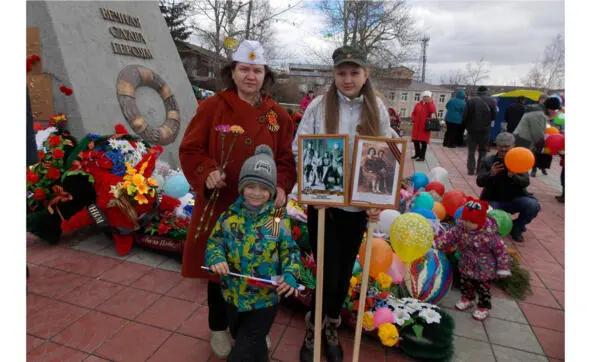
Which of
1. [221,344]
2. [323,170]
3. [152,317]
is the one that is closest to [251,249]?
[323,170]

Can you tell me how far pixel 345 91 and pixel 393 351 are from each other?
1.80m

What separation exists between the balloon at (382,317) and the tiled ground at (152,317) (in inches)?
7.6

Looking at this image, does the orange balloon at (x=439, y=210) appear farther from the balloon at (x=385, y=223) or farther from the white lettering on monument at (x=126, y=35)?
the white lettering on monument at (x=126, y=35)

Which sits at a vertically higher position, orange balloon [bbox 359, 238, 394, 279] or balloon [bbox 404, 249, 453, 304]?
orange balloon [bbox 359, 238, 394, 279]

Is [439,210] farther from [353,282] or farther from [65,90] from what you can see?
[65,90]

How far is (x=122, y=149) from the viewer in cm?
379

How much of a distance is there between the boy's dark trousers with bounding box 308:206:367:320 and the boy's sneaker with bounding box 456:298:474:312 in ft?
4.26

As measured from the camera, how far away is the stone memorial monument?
4566 mm

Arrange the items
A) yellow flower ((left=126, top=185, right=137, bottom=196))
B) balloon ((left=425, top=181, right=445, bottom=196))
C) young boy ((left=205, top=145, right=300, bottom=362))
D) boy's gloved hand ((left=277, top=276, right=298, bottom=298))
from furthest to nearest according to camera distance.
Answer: balloon ((left=425, top=181, right=445, bottom=196))
yellow flower ((left=126, top=185, right=137, bottom=196))
young boy ((left=205, top=145, right=300, bottom=362))
boy's gloved hand ((left=277, top=276, right=298, bottom=298))

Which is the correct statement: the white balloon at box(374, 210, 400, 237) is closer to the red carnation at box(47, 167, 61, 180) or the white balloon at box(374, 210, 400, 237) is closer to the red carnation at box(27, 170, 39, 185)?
the red carnation at box(47, 167, 61, 180)

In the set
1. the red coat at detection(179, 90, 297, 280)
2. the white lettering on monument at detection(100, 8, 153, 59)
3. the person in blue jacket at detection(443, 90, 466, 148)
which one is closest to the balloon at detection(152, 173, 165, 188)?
the white lettering on monument at detection(100, 8, 153, 59)

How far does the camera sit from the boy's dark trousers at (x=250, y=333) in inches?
76.6

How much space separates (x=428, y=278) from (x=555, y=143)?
505 centimetres

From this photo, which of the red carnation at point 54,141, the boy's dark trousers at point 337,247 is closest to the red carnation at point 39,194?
the red carnation at point 54,141
